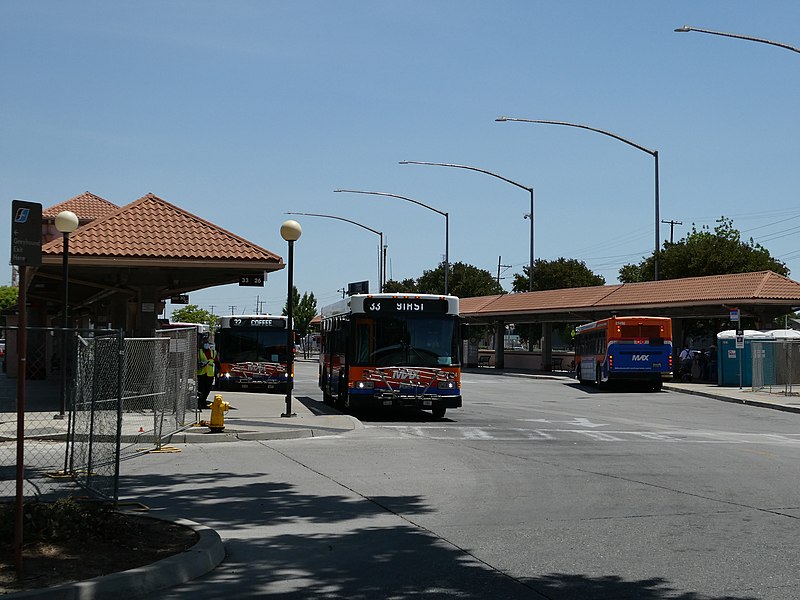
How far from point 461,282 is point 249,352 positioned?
2929 inches

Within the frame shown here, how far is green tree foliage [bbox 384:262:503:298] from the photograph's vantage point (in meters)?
108

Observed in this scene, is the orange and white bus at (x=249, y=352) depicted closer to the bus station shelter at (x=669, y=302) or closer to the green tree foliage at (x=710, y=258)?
the bus station shelter at (x=669, y=302)

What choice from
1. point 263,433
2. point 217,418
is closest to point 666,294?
point 263,433

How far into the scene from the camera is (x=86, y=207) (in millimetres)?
33188

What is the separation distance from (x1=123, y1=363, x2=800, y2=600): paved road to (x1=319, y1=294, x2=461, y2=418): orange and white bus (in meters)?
2.55

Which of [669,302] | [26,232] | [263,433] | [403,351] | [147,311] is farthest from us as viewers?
[669,302]

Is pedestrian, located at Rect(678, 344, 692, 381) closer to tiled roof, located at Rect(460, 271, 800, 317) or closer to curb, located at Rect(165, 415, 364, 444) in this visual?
tiled roof, located at Rect(460, 271, 800, 317)

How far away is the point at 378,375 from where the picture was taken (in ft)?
74.2

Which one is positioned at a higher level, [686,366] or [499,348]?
[499,348]

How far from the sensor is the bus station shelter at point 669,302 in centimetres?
4169

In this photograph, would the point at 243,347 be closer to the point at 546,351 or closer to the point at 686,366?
the point at 686,366

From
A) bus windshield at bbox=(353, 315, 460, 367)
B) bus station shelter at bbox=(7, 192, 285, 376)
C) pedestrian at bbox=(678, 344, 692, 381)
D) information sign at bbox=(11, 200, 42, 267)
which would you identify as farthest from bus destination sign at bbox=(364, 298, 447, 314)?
pedestrian at bbox=(678, 344, 692, 381)

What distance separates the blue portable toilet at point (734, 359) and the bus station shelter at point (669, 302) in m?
1.33

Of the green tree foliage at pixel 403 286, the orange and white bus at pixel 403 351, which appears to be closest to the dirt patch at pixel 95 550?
the orange and white bus at pixel 403 351
